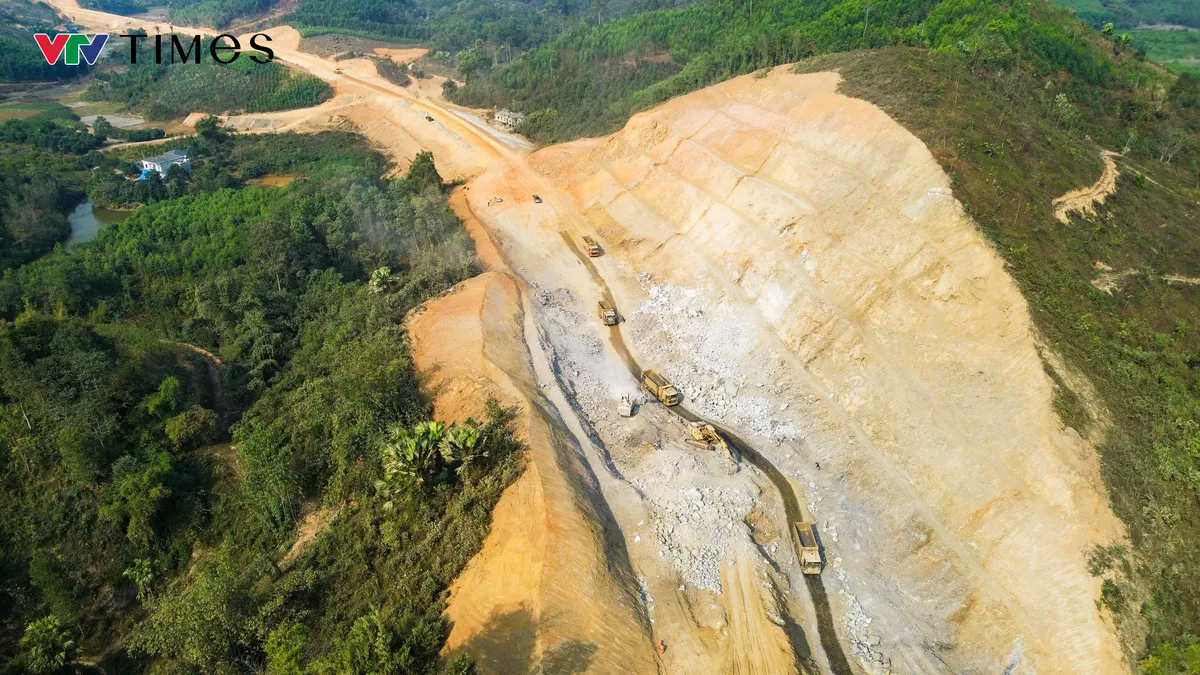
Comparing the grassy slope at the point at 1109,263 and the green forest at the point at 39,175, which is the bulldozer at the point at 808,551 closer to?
the grassy slope at the point at 1109,263

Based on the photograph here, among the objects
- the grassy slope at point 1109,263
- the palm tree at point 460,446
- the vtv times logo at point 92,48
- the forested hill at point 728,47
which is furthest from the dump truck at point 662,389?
the vtv times logo at point 92,48

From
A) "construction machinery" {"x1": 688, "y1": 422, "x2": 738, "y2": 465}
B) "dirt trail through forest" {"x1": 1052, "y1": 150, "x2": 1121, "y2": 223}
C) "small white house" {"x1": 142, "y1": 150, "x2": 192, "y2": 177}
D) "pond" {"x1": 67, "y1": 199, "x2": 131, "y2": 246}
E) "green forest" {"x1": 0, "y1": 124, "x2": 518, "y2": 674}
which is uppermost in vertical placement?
"dirt trail through forest" {"x1": 1052, "y1": 150, "x2": 1121, "y2": 223}

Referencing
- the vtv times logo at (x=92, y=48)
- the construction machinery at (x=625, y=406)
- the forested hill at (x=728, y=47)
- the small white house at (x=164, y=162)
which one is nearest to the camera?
the construction machinery at (x=625, y=406)

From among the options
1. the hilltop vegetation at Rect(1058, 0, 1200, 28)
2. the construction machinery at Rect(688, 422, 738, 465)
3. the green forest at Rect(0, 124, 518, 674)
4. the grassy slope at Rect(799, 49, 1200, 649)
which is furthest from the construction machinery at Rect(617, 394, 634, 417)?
the hilltop vegetation at Rect(1058, 0, 1200, 28)

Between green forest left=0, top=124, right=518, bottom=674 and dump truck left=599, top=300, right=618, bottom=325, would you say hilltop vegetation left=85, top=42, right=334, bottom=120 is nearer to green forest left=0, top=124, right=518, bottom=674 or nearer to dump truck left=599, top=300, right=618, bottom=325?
green forest left=0, top=124, right=518, bottom=674

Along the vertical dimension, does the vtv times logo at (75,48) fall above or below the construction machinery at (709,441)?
above

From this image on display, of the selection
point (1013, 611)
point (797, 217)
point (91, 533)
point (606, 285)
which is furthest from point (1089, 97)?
point (91, 533)
